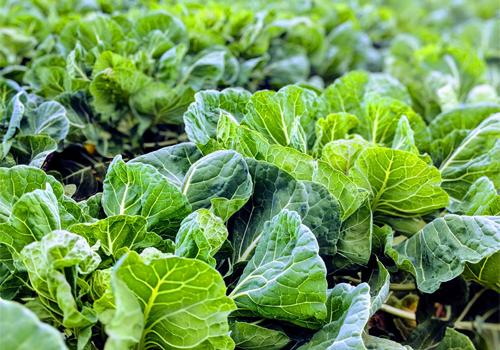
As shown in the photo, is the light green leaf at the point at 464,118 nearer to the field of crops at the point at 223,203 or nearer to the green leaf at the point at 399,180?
the field of crops at the point at 223,203

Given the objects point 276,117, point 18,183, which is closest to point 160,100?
point 276,117

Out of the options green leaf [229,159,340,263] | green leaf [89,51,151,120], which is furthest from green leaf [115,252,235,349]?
green leaf [89,51,151,120]

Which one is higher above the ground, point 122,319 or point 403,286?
point 122,319

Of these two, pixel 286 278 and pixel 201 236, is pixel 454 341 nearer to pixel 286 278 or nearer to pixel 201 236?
pixel 286 278

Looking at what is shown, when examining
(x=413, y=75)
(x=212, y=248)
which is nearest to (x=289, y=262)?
(x=212, y=248)

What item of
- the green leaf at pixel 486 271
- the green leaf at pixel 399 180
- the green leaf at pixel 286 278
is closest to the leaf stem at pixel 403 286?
the green leaf at pixel 486 271

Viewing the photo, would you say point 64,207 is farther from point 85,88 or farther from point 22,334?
point 85,88
